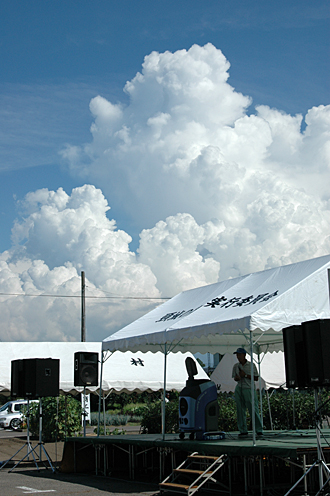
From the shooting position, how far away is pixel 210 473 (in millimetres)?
7719

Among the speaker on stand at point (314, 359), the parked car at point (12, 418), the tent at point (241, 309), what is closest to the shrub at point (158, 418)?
the tent at point (241, 309)

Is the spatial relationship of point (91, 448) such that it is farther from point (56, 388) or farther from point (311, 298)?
point (311, 298)

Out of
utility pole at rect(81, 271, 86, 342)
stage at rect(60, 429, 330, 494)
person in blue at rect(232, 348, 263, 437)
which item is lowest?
stage at rect(60, 429, 330, 494)

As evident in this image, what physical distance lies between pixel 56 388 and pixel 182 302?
11.0 feet

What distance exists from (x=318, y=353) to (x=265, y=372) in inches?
439

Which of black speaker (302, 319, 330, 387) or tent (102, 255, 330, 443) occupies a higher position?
tent (102, 255, 330, 443)

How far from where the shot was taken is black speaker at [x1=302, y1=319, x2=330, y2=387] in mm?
6371

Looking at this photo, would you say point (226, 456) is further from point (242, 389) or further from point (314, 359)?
point (242, 389)

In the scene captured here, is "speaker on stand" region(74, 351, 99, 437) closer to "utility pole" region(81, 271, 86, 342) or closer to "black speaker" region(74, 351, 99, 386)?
"black speaker" region(74, 351, 99, 386)

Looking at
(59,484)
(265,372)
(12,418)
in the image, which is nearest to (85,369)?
(59,484)

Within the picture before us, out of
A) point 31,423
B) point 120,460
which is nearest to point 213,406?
point 120,460

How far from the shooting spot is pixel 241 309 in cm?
895

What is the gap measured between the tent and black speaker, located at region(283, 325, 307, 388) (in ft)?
2.47

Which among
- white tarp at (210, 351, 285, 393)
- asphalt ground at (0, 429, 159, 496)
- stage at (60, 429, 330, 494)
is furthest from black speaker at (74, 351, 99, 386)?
white tarp at (210, 351, 285, 393)
